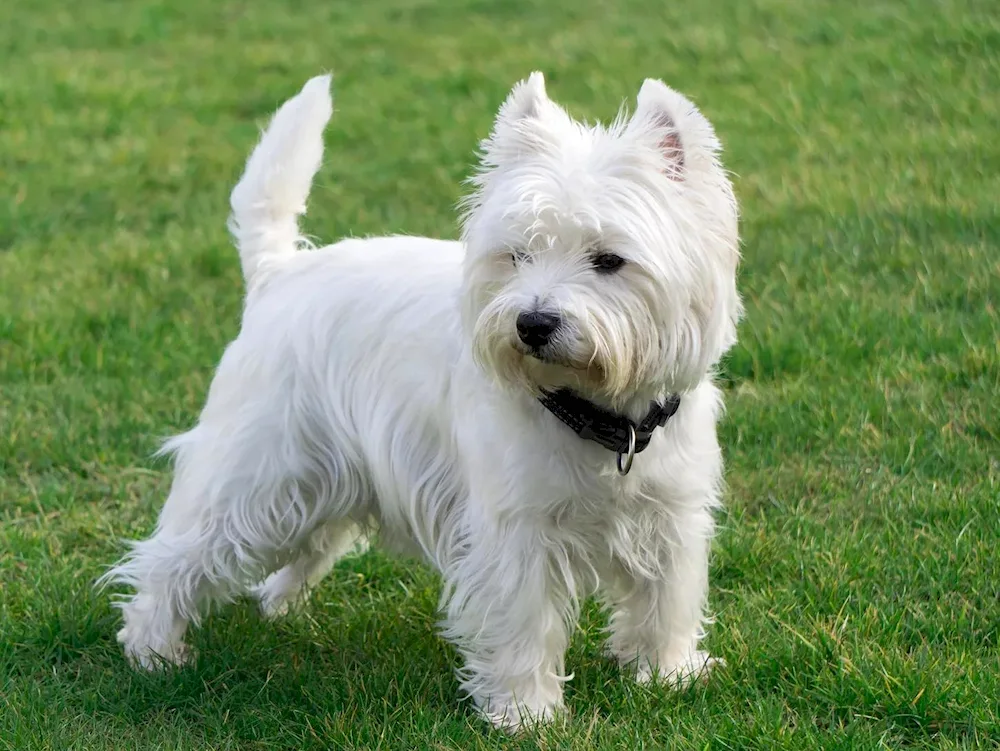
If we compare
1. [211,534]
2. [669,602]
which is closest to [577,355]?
[669,602]

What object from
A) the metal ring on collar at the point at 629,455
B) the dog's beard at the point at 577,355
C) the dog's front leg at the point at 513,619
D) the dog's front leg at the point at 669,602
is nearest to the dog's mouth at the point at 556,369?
the dog's beard at the point at 577,355

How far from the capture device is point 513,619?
10.9 ft

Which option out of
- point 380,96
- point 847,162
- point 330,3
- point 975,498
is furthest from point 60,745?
point 330,3

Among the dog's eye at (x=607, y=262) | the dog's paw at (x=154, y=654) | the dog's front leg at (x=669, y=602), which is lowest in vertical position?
the dog's paw at (x=154, y=654)

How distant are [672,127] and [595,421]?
69 centimetres

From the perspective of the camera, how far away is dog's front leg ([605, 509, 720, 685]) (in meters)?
3.43

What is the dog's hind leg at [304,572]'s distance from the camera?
4.04m

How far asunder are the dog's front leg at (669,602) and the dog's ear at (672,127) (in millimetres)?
886

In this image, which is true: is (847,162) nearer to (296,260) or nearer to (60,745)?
(296,260)

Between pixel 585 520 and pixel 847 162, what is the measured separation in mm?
4442

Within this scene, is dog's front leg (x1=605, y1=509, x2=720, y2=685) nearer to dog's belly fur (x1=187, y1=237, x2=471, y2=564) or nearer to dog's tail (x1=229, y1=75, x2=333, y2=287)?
dog's belly fur (x1=187, y1=237, x2=471, y2=564)

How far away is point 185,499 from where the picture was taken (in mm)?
3766

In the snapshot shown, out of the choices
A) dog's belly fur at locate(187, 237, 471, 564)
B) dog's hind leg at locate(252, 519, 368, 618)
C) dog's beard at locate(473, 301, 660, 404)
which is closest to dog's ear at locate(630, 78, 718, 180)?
dog's beard at locate(473, 301, 660, 404)

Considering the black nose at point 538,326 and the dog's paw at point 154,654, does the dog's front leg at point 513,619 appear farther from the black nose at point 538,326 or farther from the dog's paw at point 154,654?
the dog's paw at point 154,654
